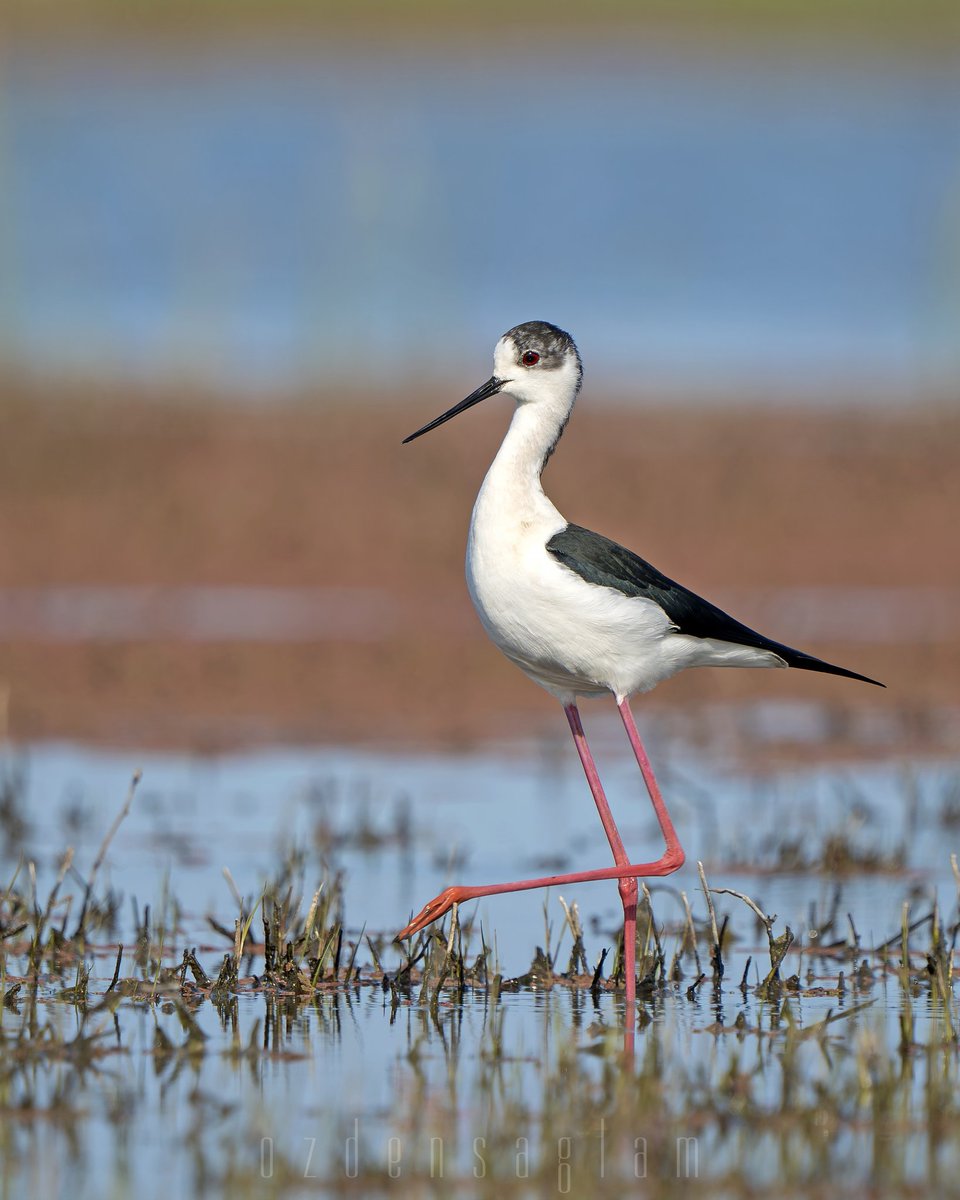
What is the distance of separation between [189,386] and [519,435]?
11.7 meters

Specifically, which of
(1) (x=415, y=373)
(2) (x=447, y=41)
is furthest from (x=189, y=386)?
(2) (x=447, y=41)

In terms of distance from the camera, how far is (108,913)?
538cm

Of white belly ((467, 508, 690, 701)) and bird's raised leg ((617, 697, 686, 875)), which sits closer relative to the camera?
white belly ((467, 508, 690, 701))

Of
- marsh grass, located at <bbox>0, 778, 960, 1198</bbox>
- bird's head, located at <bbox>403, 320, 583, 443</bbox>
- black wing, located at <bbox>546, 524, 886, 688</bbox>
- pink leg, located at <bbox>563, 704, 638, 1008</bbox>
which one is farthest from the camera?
bird's head, located at <bbox>403, 320, 583, 443</bbox>

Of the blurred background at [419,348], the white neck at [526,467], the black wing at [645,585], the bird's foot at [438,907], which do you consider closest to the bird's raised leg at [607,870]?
the bird's foot at [438,907]

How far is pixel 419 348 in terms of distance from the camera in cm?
1717

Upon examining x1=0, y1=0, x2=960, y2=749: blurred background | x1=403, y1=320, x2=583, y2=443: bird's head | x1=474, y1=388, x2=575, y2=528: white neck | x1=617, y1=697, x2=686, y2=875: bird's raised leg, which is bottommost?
x1=617, y1=697, x2=686, y2=875: bird's raised leg

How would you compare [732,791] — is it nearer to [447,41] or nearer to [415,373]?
[415,373]

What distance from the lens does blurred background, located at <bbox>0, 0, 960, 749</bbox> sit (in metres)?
10.8

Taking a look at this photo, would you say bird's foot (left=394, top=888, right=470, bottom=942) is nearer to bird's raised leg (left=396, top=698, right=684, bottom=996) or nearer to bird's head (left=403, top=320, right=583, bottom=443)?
bird's raised leg (left=396, top=698, right=684, bottom=996)

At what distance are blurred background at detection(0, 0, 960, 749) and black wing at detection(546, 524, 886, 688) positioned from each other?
379 centimetres

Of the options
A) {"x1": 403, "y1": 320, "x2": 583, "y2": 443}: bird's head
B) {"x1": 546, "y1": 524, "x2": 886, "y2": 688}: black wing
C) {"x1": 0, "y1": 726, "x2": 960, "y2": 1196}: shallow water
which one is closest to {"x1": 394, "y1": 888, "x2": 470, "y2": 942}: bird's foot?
{"x1": 0, "y1": 726, "x2": 960, "y2": 1196}: shallow water

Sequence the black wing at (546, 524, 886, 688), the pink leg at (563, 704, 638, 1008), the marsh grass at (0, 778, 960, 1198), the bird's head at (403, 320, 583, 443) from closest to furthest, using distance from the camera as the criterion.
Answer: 1. the marsh grass at (0, 778, 960, 1198)
2. the pink leg at (563, 704, 638, 1008)
3. the black wing at (546, 524, 886, 688)
4. the bird's head at (403, 320, 583, 443)

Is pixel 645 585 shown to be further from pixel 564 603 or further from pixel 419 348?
pixel 419 348
